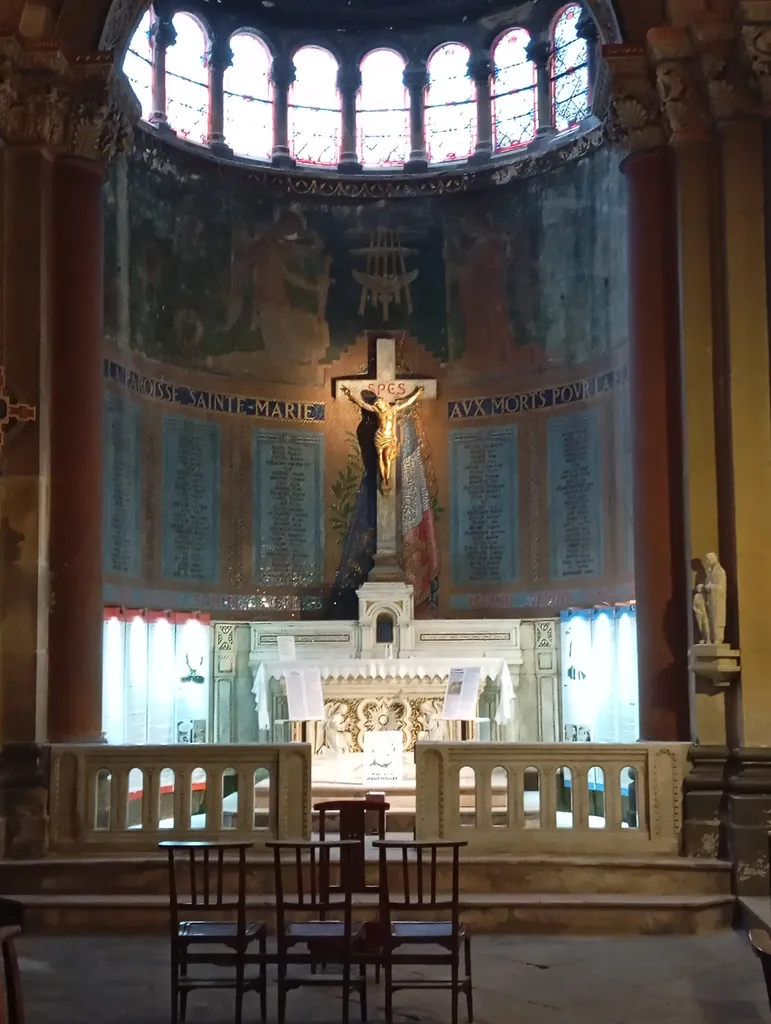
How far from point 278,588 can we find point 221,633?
36.0 inches

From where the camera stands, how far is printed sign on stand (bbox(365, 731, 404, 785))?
9.55m

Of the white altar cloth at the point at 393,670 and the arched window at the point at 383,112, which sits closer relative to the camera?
the white altar cloth at the point at 393,670

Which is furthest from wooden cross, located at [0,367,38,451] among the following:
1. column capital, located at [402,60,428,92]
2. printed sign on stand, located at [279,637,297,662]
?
column capital, located at [402,60,428,92]

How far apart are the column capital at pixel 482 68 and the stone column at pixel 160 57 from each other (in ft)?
11.7

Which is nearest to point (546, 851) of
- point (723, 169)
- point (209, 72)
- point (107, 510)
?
point (723, 169)

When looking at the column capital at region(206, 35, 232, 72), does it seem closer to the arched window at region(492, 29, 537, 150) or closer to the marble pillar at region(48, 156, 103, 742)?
the arched window at region(492, 29, 537, 150)

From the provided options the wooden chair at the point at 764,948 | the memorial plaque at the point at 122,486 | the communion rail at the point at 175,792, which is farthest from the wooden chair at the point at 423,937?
the memorial plaque at the point at 122,486

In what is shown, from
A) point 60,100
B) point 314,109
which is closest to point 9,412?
point 60,100

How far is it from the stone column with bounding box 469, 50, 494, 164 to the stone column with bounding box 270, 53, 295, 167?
2.20 meters

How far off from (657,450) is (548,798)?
2.50 meters

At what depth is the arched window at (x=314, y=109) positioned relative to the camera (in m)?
14.8

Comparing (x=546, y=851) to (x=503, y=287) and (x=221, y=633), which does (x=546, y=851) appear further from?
(x=503, y=287)

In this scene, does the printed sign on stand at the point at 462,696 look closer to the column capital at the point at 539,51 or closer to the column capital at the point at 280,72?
the column capital at the point at 539,51

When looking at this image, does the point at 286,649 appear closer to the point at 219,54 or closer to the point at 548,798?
the point at 548,798
